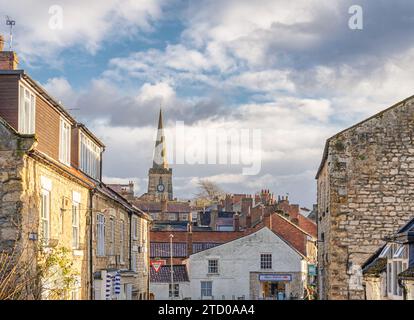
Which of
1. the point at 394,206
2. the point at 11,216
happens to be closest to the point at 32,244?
the point at 11,216

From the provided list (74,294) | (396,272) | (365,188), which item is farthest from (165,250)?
(396,272)

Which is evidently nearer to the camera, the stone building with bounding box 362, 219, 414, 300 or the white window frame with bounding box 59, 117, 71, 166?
the stone building with bounding box 362, 219, 414, 300

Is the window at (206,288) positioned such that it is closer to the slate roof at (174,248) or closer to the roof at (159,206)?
the slate roof at (174,248)

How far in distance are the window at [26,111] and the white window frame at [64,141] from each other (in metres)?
3.08

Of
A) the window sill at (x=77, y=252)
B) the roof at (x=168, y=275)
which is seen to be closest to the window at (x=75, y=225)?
the window sill at (x=77, y=252)

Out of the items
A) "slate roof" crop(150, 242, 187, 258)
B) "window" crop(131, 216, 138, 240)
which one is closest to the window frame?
"window" crop(131, 216, 138, 240)

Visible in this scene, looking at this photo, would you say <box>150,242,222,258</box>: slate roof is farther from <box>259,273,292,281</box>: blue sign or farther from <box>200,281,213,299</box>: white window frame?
<box>259,273,292,281</box>: blue sign

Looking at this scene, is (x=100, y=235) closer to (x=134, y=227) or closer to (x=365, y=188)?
(x=134, y=227)

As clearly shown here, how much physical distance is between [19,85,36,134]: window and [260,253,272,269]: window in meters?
39.8

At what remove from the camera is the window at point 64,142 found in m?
20.7

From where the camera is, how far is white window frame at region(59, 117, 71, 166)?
816 inches

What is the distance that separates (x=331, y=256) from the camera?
21859mm

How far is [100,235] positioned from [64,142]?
11.5 ft
